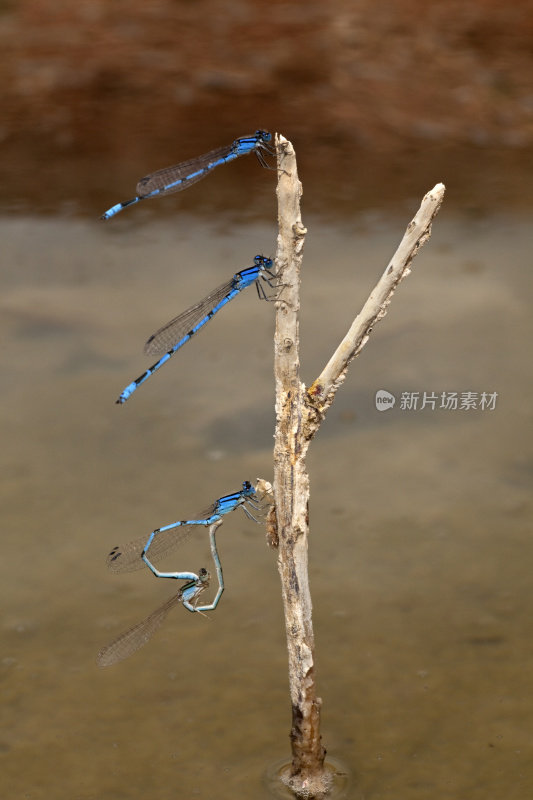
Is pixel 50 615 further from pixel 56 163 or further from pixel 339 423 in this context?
pixel 56 163

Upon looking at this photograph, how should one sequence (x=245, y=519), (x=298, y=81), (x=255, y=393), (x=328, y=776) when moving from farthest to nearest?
(x=298, y=81), (x=255, y=393), (x=245, y=519), (x=328, y=776)

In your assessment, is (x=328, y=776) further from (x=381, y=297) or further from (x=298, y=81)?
(x=298, y=81)

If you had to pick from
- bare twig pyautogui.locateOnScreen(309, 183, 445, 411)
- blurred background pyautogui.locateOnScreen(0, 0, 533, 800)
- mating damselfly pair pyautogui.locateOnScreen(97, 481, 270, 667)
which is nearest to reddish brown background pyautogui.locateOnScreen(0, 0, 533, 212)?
blurred background pyautogui.locateOnScreen(0, 0, 533, 800)

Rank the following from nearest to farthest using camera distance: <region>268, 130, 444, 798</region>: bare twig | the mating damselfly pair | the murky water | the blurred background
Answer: <region>268, 130, 444, 798</region>: bare twig < the mating damselfly pair < the murky water < the blurred background

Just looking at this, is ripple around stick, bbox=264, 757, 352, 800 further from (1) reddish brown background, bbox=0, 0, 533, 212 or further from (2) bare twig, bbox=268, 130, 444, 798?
(1) reddish brown background, bbox=0, 0, 533, 212

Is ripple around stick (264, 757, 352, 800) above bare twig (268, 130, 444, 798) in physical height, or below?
below

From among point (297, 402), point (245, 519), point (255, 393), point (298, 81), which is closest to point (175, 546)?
point (297, 402)

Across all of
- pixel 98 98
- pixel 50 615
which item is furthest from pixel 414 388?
pixel 98 98
